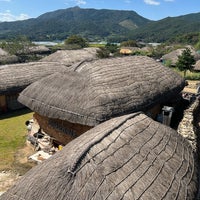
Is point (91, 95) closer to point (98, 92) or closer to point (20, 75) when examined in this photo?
point (98, 92)

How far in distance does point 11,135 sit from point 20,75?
5795 mm

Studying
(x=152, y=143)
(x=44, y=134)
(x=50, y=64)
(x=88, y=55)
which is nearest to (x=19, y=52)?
(x=88, y=55)

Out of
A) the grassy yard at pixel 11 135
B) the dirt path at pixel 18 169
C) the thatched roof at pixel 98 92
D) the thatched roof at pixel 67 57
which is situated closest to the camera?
the dirt path at pixel 18 169

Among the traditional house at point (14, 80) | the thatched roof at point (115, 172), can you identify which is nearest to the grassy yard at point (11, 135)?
the traditional house at point (14, 80)

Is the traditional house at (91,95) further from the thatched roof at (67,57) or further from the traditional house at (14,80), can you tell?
the thatched roof at (67,57)

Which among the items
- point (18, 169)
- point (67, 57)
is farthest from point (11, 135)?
point (67, 57)

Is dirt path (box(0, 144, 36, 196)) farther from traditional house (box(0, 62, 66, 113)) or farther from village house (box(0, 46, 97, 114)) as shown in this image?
traditional house (box(0, 62, 66, 113))

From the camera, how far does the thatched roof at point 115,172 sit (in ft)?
19.9

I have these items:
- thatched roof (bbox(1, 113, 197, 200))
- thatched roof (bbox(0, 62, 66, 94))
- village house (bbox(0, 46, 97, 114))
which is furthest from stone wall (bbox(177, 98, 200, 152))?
thatched roof (bbox(0, 62, 66, 94))

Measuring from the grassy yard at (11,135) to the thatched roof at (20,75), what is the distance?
1647 millimetres

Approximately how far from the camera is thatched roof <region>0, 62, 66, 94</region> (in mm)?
18239

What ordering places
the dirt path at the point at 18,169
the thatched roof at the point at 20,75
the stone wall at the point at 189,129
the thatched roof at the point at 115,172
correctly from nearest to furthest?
the thatched roof at the point at 115,172 < the dirt path at the point at 18,169 < the stone wall at the point at 189,129 < the thatched roof at the point at 20,75

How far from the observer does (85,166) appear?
6.50 metres

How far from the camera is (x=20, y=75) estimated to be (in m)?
A: 19.4
